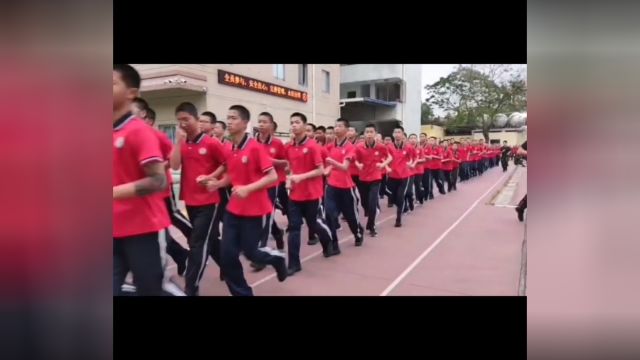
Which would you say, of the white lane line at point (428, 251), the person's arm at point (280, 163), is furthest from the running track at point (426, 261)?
the person's arm at point (280, 163)

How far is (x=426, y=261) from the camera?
2896mm

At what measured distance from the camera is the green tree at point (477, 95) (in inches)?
103

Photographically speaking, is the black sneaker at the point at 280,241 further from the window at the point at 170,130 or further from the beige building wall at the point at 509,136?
the beige building wall at the point at 509,136

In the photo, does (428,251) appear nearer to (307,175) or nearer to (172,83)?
(307,175)

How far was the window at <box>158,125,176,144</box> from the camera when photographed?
2.35 meters

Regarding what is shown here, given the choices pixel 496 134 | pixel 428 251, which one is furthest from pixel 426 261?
pixel 496 134

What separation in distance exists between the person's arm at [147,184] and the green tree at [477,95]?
185cm

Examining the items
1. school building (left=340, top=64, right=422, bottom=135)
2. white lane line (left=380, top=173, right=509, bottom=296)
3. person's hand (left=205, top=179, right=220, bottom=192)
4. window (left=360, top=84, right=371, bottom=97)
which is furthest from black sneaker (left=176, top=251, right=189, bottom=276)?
window (left=360, top=84, right=371, bottom=97)

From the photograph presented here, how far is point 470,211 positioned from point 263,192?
2189mm

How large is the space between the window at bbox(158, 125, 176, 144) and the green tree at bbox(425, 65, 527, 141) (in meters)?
1.71
